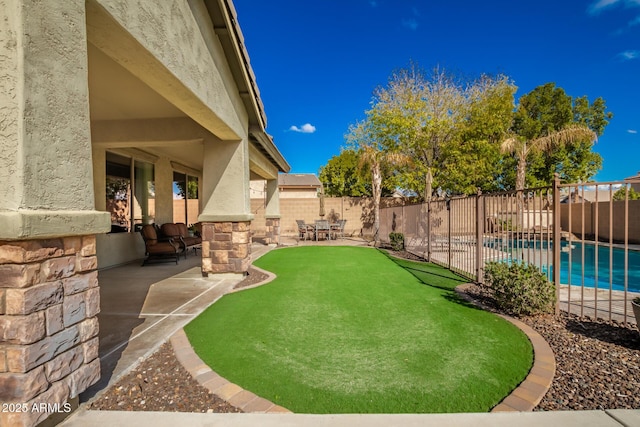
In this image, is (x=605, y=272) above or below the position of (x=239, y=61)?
below

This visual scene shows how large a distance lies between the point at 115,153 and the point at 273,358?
299 inches

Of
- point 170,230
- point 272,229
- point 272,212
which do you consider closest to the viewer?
point 170,230

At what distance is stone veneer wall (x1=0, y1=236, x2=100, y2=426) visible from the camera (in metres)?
1.66

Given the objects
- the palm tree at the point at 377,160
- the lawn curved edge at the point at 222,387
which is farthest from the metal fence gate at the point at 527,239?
the lawn curved edge at the point at 222,387

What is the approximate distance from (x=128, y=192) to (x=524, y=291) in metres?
9.43

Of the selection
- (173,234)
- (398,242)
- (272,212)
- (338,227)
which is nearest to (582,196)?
(398,242)

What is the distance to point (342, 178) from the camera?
31203mm

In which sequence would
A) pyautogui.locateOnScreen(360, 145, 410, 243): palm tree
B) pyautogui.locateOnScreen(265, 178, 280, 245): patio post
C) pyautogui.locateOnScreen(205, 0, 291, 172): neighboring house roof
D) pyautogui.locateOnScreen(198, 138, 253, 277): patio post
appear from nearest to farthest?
pyautogui.locateOnScreen(205, 0, 291, 172): neighboring house roof → pyautogui.locateOnScreen(198, 138, 253, 277): patio post → pyautogui.locateOnScreen(265, 178, 280, 245): patio post → pyautogui.locateOnScreen(360, 145, 410, 243): palm tree

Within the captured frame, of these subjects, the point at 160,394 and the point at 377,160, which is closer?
the point at 160,394

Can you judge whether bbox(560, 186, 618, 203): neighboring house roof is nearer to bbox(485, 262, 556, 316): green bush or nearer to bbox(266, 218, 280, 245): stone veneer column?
bbox(485, 262, 556, 316): green bush

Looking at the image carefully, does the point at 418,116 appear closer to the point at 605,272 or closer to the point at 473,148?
the point at 473,148

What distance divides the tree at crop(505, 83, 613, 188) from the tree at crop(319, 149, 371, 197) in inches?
506

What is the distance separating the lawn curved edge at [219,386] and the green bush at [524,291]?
3357 mm

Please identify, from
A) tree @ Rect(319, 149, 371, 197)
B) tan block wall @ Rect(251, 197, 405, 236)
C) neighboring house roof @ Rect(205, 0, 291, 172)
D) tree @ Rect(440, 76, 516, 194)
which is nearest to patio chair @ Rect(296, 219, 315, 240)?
tan block wall @ Rect(251, 197, 405, 236)
